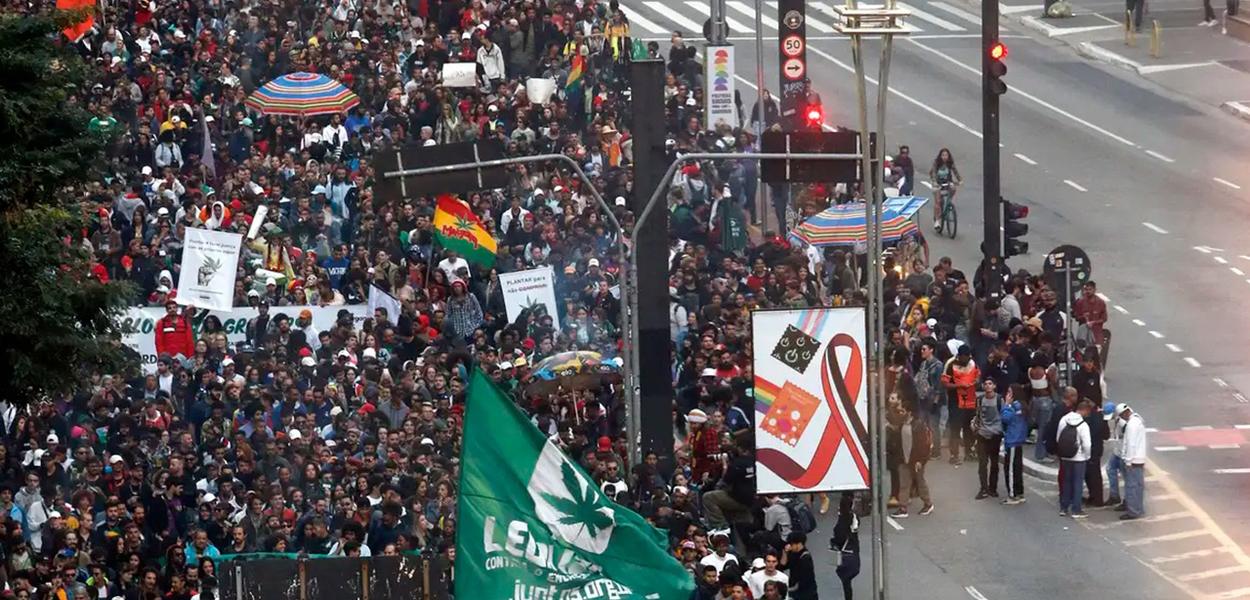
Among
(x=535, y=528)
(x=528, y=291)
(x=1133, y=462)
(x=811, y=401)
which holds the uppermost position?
(x=535, y=528)

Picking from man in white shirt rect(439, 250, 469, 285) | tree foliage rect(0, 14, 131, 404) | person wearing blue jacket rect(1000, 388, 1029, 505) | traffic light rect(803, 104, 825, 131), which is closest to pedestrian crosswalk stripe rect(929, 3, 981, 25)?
traffic light rect(803, 104, 825, 131)

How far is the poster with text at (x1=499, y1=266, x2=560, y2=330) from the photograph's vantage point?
3500 centimetres

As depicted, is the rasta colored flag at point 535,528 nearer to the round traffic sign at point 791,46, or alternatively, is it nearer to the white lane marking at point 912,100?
the round traffic sign at point 791,46

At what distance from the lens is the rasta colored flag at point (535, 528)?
60.4 ft

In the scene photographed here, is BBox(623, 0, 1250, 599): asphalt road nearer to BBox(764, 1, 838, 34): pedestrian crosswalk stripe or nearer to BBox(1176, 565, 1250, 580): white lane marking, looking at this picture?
BBox(1176, 565, 1250, 580): white lane marking

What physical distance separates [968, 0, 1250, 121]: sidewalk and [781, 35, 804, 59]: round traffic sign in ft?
50.2

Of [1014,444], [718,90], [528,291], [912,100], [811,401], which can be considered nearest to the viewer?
[811,401]

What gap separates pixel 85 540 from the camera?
91.4 feet

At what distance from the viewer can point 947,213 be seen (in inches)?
1815

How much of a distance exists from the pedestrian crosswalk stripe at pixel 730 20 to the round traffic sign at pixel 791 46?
19000mm

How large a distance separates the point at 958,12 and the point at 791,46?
22.6 m

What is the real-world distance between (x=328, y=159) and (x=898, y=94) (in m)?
17.8

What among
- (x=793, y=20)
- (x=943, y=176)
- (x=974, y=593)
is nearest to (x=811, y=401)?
(x=974, y=593)

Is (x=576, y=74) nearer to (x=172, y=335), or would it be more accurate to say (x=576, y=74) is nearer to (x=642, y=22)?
(x=172, y=335)
